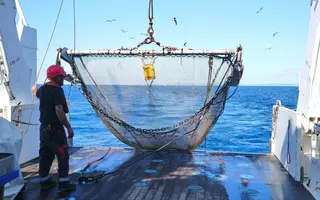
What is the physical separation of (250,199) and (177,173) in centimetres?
135

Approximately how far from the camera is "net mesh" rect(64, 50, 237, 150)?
17.0 feet

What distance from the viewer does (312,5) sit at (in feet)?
14.6

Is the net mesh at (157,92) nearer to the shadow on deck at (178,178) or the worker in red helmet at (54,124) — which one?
the shadow on deck at (178,178)

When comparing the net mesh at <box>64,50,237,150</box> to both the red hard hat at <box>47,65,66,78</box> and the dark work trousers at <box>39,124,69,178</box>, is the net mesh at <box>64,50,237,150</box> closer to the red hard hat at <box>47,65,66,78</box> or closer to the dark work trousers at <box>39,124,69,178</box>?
the red hard hat at <box>47,65,66,78</box>

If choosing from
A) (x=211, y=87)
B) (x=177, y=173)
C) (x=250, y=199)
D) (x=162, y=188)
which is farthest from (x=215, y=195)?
(x=211, y=87)

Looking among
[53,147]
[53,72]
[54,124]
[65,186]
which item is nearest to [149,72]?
[53,72]

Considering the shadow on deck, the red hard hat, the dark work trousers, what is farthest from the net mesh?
the dark work trousers

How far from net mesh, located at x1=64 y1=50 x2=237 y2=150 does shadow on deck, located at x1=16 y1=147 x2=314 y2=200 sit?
0.50 metres

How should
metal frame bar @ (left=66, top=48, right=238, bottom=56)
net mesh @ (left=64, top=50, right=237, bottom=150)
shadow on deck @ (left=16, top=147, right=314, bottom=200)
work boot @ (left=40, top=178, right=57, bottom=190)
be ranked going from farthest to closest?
net mesh @ (left=64, top=50, right=237, bottom=150) < metal frame bar @ (left=66, top=48, right=238, bottom=56) < work boot @ (left=40, top=178, right=57, bottom=190) < shadow on deck @ (left=16, top=147, right=314, bottom=200)

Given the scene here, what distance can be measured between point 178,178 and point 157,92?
158 centimetres

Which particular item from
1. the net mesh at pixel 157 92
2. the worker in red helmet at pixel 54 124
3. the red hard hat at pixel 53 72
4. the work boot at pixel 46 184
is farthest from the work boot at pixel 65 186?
the net mesh at pixel 157 92

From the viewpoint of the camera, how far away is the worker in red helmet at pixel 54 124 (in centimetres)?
388

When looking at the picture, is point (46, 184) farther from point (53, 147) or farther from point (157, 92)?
point (157, 92)

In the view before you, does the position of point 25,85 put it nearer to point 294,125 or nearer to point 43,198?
point 43,198
